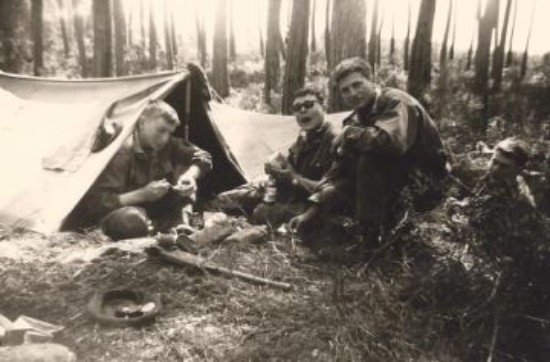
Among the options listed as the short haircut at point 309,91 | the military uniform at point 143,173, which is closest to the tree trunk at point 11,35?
the military uniform at point 143,173

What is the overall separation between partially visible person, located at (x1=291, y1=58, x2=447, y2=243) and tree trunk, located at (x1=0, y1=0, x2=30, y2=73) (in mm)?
6531

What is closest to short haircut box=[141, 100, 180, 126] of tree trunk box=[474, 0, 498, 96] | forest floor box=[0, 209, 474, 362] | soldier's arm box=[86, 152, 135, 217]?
soldier's arm box=[86, 152, 135, 217]

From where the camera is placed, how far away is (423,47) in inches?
369

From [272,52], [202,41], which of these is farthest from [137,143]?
[202,41]

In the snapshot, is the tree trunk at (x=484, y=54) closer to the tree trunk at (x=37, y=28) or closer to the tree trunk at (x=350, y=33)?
the tree trunk at (x=350, y=33)

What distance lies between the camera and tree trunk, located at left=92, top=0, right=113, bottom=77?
8.85 meters

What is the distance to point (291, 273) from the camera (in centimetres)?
389

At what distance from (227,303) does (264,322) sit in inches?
11.9

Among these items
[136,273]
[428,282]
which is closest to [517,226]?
[428,282]

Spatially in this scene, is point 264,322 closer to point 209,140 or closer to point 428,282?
point 428,282

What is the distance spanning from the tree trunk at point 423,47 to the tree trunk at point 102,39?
4525 millimetres

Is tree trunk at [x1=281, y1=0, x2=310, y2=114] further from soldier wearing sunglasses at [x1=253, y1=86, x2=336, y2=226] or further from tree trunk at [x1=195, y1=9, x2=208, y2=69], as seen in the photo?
tree trunk at [x1=195, y1=9, x2=208, y2=69]

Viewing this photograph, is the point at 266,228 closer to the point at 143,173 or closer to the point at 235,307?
the point at 143,173

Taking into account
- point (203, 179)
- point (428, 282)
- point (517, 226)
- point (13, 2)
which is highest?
point (13, 2)
